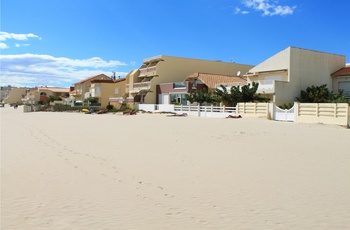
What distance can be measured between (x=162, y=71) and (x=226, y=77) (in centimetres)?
923

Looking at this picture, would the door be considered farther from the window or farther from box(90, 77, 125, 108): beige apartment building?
box(90, 77, 125, 108): beige apartment building

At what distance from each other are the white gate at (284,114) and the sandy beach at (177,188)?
12218 mm

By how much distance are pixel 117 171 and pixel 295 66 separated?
27.8 meters

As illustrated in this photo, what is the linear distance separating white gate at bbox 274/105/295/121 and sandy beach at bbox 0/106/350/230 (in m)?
12.2

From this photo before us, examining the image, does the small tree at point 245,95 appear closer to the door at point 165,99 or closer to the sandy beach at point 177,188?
the door at point 165,99

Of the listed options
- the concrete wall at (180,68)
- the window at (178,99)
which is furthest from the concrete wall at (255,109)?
the concrete wall at (180,68)

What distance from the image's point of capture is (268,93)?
30781 millimetres

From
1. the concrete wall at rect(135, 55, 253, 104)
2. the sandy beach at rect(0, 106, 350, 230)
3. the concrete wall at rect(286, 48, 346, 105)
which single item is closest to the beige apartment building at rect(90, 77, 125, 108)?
the concrete wall at rect(135, 55, 253, 104)

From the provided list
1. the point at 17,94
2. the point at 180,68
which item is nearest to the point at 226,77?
the point at 180,68

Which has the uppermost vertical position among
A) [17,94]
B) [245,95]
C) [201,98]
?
[17,94]

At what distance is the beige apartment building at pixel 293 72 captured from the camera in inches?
1213

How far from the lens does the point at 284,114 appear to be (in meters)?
23.4

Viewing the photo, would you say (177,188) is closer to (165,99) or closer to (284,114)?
(284,114)

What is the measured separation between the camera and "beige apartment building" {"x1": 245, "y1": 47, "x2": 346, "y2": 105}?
3081 cm
